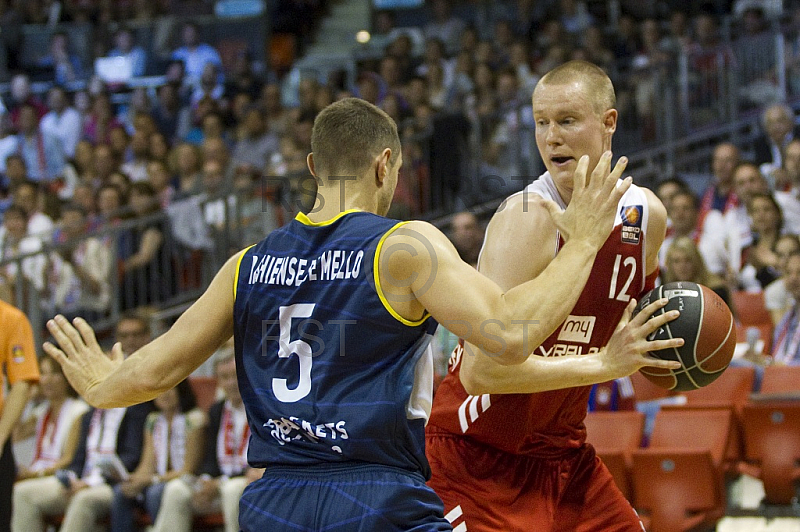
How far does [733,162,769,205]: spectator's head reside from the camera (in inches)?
343

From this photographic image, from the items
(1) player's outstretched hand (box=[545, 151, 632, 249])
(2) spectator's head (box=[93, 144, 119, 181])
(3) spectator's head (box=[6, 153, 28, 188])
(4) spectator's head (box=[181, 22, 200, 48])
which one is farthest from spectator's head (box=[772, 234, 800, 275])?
(4) spectator's head (box=[181, 22, 200, 48])

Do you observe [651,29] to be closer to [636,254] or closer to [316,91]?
[316,91]

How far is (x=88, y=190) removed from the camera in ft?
38.2

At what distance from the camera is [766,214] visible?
830cm

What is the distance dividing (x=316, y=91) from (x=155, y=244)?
10.6 feet

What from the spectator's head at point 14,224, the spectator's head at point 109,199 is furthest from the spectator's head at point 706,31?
the spectator's head at point 14,224

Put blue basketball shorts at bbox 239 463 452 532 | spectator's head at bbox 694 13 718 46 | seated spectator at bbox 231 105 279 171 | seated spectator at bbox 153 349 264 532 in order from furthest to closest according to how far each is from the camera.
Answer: seated spectator at bbox 231 105 279 171
spectator's head at bbox 694 13 718 46
seated spectator at bbox 153 349 264 532
blue basketball shorts at bbox 239 463 452 532

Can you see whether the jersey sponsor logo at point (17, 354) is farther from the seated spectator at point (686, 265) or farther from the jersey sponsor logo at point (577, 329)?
the seated spectator at point (686, 265)

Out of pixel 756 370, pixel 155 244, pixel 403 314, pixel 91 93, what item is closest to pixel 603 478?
pixel 403 314

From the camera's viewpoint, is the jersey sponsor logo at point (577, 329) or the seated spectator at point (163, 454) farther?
the seated spectator at point (163, 454)

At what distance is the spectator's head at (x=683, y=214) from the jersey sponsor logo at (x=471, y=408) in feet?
16.0

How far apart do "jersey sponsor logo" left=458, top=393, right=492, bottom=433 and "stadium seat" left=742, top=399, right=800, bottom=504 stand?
10.5 feet

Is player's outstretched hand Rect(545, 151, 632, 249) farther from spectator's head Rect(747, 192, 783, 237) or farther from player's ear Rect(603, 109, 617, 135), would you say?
spectator's head Rect(747, 192, 783, 237)

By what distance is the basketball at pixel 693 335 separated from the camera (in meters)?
3.73
